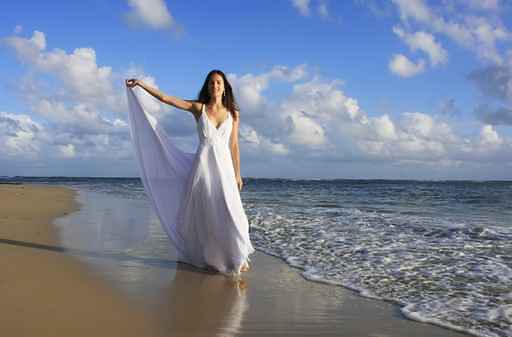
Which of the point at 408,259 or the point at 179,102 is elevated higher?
the point at 179,102

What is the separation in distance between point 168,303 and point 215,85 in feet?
8.74

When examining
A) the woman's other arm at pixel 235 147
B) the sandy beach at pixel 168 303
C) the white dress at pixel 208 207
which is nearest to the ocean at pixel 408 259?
the sandy beach at pixel 168 303

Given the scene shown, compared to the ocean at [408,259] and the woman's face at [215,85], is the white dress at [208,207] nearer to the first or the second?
the woman's face at [215,85]

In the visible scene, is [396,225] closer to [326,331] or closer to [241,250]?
[241,250]

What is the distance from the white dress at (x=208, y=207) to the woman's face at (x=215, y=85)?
0.90ft

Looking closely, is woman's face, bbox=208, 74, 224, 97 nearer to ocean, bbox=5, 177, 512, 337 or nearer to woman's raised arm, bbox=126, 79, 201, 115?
woman's raised arm, bbox=126, 79, 201, 115

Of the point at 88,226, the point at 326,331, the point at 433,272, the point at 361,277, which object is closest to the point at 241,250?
the point at 361,277

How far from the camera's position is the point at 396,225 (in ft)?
35.5

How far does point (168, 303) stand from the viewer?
13.6 feet

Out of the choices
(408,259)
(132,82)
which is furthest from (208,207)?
(408,259)

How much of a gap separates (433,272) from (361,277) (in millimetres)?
989

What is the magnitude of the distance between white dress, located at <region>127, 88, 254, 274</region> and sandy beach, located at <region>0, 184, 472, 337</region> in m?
0.27

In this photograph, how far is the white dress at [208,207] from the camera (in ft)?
17.9

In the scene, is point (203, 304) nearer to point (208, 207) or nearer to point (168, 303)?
point (168, 303)
